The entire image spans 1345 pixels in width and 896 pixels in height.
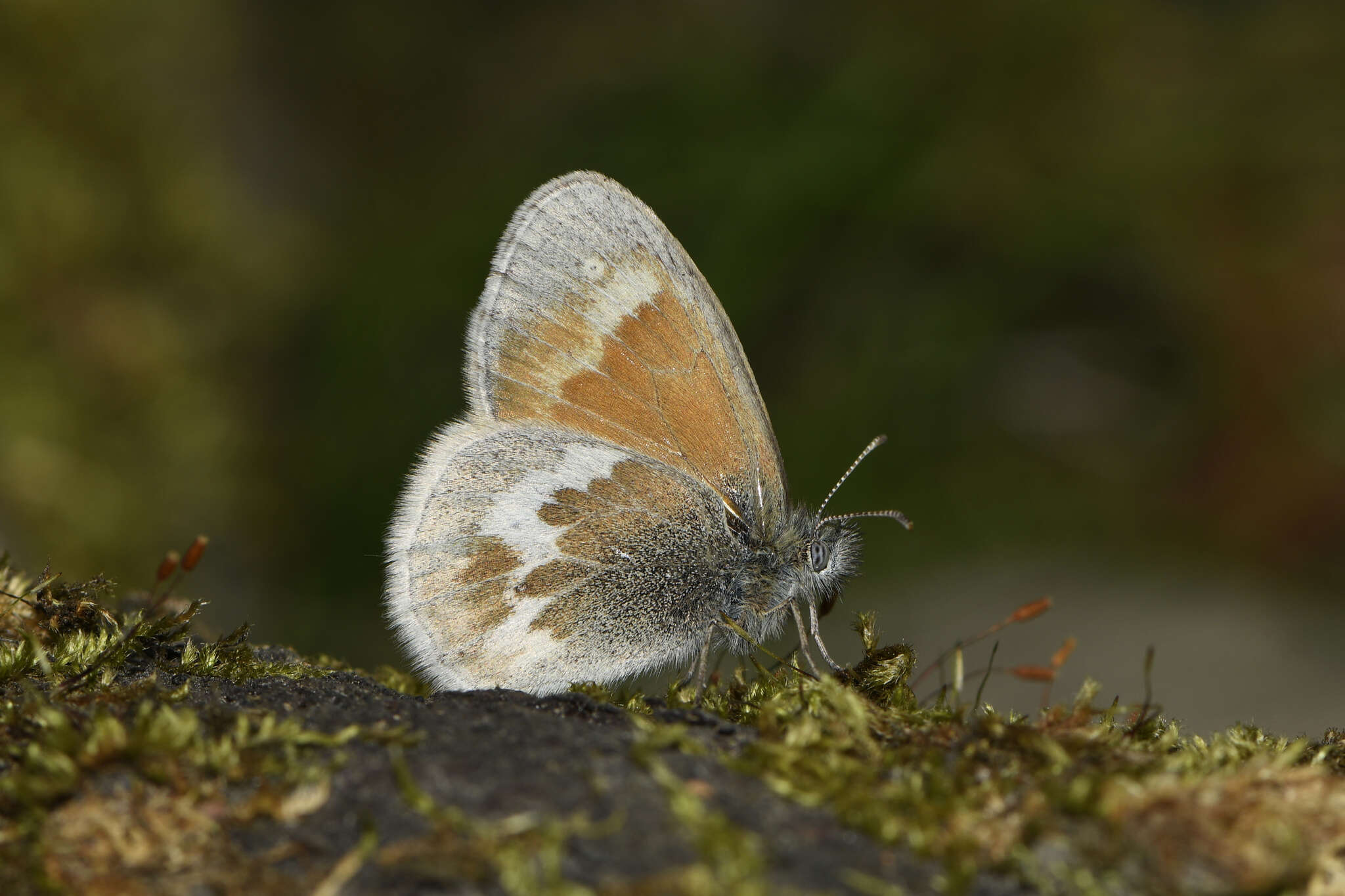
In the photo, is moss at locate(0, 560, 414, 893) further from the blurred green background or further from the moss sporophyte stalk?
the blurred green background

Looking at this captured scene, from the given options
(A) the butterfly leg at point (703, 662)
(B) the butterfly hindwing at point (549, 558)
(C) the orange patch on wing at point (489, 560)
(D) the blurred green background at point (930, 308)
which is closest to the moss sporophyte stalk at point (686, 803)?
(A) the butterfly leg at point (703, 662)

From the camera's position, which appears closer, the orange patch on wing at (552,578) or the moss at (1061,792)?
the moss at (1061,792)

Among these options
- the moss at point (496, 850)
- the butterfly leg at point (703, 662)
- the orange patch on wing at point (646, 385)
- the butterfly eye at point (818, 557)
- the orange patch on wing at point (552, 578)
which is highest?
the orange patch on wing at point (646, 385)

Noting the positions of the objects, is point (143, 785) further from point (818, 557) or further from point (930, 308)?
point (930, 308)

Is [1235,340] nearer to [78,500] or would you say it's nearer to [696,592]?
[696,592]

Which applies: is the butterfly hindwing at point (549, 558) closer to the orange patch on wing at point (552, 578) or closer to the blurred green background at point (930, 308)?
the orange patch on wing at point (552, 578)

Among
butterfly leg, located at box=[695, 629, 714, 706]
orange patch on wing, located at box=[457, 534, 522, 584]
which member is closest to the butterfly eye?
butterfly leg, located at box=[695, 629, 714, 706]

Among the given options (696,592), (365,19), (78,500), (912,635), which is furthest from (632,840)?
(365,19)

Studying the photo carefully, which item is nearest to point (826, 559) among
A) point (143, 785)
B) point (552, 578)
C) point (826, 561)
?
point (826, 561)
